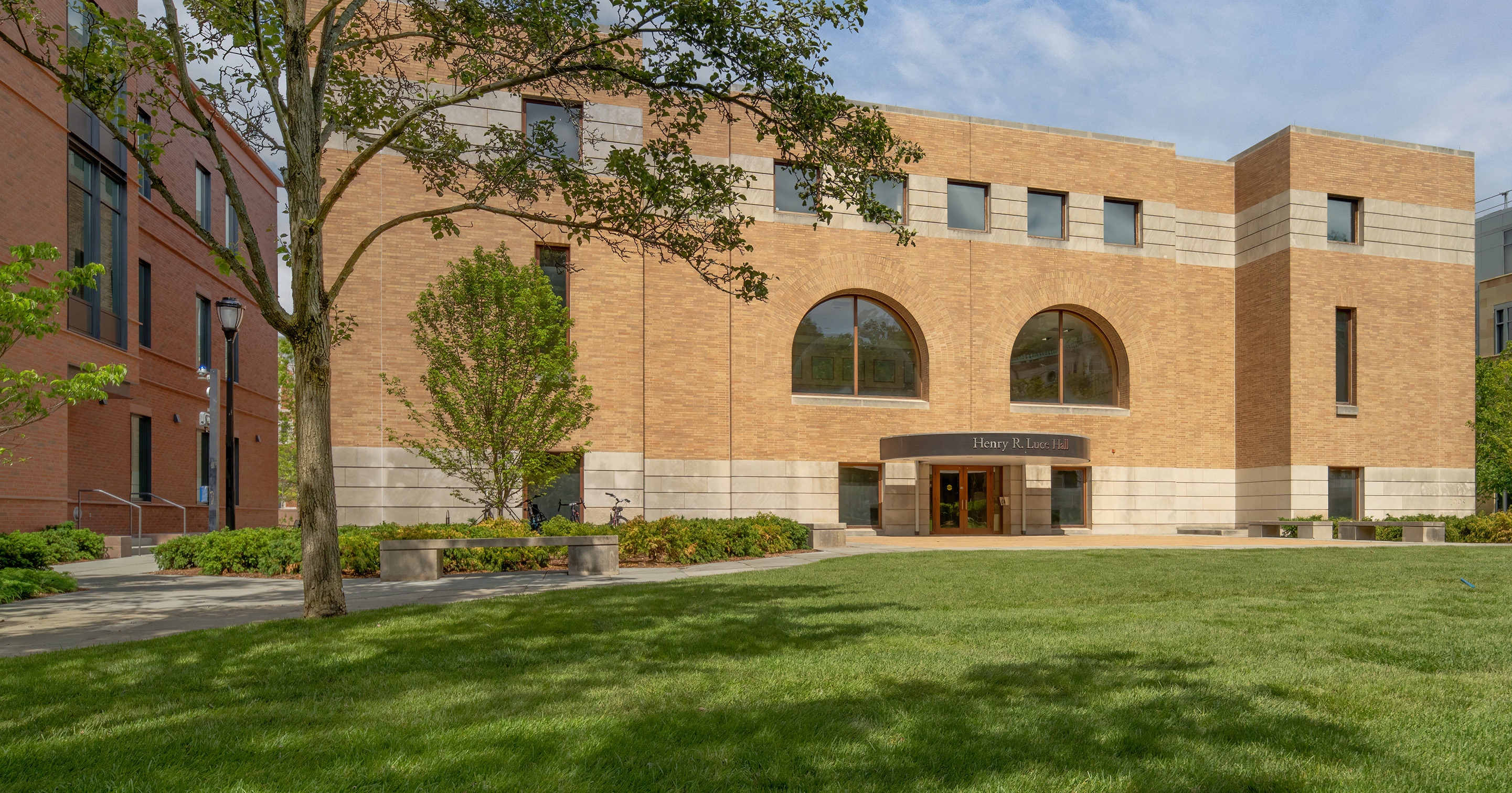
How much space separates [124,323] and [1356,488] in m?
40.7

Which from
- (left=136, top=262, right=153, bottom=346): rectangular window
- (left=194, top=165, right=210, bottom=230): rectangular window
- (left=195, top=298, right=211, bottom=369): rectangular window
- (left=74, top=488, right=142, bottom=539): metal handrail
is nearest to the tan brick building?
(left=74, top=488, right=142, bottom=539): metal handrail

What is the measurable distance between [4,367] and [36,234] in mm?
12393

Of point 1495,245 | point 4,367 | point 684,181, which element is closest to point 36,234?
point 4,367

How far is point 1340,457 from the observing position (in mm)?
32531

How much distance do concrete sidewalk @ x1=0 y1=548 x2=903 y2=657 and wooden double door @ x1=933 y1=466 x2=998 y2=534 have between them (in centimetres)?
1493

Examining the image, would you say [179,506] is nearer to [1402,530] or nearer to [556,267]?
[556,267]

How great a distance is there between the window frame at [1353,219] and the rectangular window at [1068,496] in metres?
12.5

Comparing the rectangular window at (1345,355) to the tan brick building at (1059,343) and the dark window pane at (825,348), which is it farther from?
the dark window pane at (825,348)

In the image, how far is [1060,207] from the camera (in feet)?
107

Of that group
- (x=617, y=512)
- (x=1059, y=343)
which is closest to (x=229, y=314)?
(x=617, y=512)

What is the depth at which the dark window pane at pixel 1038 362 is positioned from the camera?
32188 mm

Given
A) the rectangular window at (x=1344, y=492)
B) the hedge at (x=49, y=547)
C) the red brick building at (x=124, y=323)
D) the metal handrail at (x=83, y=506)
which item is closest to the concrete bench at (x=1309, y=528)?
the rectangular window at (x=1344, y=492)

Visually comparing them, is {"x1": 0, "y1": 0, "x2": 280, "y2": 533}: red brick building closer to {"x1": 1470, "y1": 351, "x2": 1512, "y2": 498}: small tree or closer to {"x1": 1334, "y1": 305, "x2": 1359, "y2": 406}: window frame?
{"x1": 1334, "y1": 305, "x2": 1359, "y2": 406}: window frame

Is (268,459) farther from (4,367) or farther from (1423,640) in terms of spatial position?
(1423,640)
